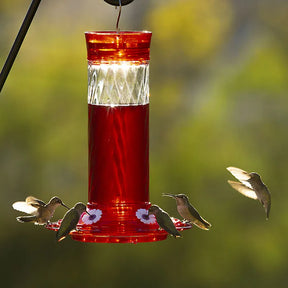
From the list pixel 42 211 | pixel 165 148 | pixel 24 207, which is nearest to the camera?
pixel 42 211

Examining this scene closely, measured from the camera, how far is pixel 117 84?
2518 mm

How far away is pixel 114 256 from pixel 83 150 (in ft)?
4.41

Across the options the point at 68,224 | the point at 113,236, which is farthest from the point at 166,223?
the point at 68,224

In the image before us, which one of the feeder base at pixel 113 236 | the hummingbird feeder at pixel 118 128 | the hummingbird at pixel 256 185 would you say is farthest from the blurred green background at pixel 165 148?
the feeder base at pixel 113 236

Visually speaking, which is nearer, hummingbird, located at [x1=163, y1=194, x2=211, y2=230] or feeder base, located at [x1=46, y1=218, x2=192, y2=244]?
A: feeder base, located at [x1=46, y1=218, x2=192, y2=244]

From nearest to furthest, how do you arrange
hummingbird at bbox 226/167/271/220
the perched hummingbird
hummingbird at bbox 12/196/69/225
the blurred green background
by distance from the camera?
1. the perched hummingbird
2. hummingbird at bbox 12/196/69/225
3. hummingbird at bbox 226/167/271/220
4. the blurred green background

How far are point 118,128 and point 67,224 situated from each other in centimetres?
36

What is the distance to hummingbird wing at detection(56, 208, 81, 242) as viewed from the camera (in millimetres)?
2246

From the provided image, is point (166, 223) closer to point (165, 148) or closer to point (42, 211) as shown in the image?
point (42, 211)

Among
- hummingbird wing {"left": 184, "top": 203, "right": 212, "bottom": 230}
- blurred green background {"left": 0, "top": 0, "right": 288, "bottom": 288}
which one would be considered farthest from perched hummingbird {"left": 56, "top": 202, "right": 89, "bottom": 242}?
blurred green background {"left": 0, "top": 0, "right": 288, "bottom": 288}

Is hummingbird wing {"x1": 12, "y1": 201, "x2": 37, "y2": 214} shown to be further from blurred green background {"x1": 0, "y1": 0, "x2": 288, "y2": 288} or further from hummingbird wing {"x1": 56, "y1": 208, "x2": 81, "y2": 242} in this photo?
blurred green background {"x1": 0, "y1": 0, "x2": 288, "y2": 288}

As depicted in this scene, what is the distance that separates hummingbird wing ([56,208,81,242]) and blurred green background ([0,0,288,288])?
698 centimetres

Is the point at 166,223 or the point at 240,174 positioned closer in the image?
the point at 166,223

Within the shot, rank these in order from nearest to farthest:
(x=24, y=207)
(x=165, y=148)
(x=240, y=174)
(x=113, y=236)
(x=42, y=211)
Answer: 1. (x=113, y=236)
2. (x=42, y=211)
3. (x=24, y=207)
4. (x=240, y=174)
5. (x=165, y=148)
